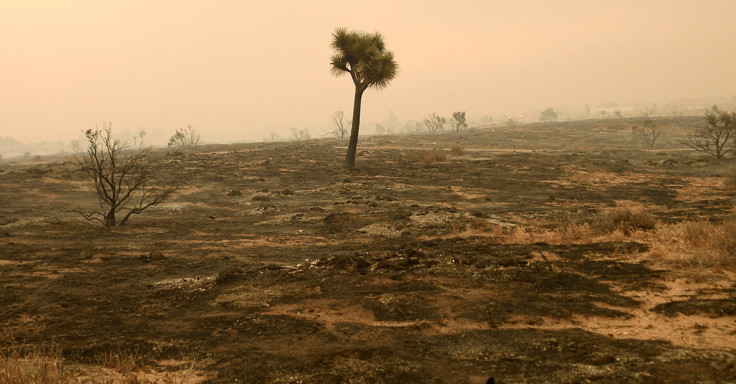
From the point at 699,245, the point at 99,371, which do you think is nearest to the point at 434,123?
the point at 699,245

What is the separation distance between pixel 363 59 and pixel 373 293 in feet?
62.3

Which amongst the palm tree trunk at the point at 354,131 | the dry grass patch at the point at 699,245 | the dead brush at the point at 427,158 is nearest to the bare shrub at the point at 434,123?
the dead brush at the point at 427,158

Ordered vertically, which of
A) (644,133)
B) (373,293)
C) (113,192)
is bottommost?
(373,293)

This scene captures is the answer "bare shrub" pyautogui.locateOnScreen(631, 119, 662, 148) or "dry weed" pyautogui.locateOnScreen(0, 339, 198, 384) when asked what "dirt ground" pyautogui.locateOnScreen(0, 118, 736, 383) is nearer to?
"dry weed" pyautogui.locateOnScreen(0, 339, 198, 384)

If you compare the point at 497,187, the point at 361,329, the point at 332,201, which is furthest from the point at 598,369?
the point at 497,187

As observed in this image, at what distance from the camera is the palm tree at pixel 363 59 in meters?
23.8

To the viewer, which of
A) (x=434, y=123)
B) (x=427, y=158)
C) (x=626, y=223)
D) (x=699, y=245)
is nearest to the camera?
(x=699, y=245)

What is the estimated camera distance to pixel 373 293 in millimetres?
7090

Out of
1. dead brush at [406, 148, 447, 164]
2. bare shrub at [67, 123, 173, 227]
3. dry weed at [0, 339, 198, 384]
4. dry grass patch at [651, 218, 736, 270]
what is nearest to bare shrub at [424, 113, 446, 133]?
dead brush at [406, 148, 447, 164]

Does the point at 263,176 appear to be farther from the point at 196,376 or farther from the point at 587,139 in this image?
the point at 587,139

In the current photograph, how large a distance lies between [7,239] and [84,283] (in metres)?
5.26

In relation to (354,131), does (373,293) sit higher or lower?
lower

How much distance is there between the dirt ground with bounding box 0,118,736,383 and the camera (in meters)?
4.64

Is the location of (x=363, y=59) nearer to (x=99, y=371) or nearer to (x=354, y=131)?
(x=354, y=131)
